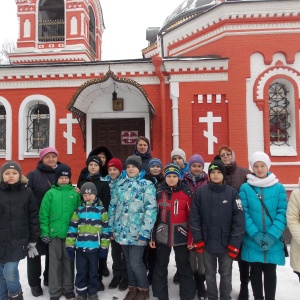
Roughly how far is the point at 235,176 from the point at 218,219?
2.45ft

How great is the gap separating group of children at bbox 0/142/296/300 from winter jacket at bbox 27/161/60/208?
10.1 inches

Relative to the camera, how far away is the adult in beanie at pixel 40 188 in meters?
3.47

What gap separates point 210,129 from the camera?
719cm

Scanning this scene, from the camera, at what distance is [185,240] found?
314cm

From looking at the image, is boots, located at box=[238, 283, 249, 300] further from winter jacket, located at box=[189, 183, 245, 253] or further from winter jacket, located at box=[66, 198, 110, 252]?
winter jacket, located at box=[66, 198, 110, 252]

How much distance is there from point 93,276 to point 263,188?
6.59 feet

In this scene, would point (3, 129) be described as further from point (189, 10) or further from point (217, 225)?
point (189, 10)

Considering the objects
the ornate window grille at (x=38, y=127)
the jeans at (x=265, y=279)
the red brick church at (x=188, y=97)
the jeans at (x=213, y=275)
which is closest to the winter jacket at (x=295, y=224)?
the jeans at (x=265, y=279)

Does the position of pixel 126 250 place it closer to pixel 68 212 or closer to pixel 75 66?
pixel 68 212

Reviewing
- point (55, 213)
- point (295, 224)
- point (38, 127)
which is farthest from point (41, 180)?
point (38, 127)

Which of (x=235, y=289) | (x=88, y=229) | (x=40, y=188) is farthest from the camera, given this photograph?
(x=235, y=289)

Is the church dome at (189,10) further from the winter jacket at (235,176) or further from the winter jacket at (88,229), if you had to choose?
the winter jacket at (88,229)

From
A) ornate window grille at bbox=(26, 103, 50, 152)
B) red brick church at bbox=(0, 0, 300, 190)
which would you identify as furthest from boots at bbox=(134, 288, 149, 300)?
ornate window grille at bbox=(26, 103, 50, 152)

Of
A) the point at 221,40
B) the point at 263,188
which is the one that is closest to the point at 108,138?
the point at 221,40
